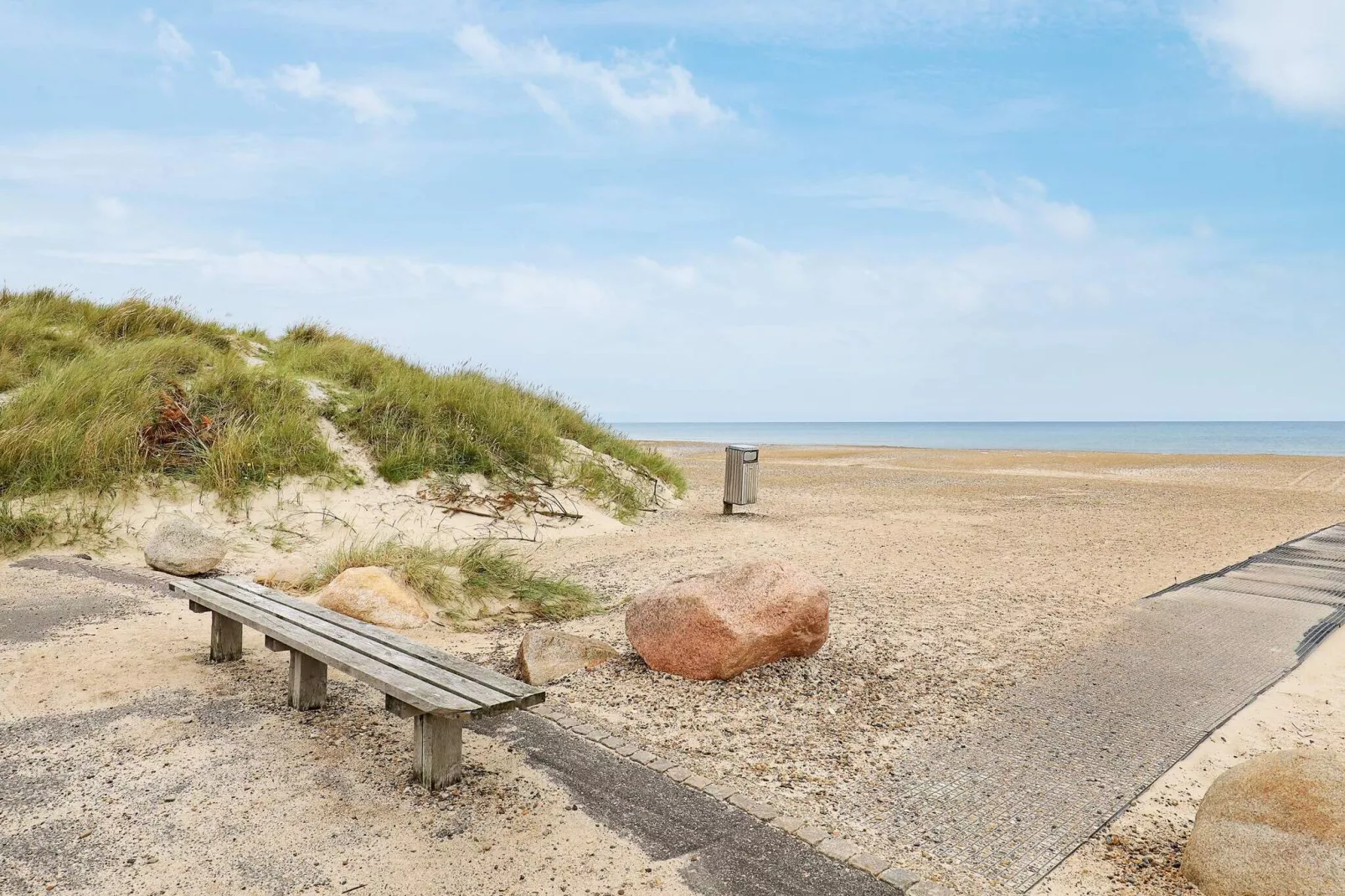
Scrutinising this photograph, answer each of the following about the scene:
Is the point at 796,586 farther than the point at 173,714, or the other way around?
the point at 796,586

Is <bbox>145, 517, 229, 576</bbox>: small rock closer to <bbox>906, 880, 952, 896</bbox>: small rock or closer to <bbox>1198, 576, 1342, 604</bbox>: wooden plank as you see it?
<bbox>906, 880, 952, 896</bbox>: small rock

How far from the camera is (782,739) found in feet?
13.4

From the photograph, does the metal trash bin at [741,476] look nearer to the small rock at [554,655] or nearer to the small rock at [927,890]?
the small rock at [554,655]

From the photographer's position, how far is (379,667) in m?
3.62

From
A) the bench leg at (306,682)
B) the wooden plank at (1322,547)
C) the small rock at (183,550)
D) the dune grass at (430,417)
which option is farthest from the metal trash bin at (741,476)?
the bench leg at (306,682)

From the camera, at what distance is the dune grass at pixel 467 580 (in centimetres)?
651

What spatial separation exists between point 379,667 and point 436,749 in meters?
0.46

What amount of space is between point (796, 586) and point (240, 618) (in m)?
2.96

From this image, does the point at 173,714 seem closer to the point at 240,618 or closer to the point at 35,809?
the point at 240,618

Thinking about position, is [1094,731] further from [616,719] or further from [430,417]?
[430,417]

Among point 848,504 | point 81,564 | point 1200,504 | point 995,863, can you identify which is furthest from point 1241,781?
point 1200,504

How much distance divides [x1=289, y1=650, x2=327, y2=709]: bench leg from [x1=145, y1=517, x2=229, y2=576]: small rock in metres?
3.98

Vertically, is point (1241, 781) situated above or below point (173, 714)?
above

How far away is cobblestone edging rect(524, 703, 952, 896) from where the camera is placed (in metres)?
2.85
